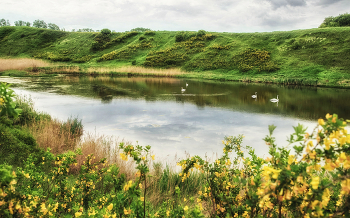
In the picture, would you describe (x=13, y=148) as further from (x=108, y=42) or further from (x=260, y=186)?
(x=108, y=42)

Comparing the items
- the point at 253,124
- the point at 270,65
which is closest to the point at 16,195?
the point at 253,124

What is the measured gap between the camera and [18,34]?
239 ft

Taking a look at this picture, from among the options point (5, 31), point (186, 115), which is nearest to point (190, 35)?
point (186, 115)

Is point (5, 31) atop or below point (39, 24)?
below

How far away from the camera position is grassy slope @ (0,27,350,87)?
115 feet

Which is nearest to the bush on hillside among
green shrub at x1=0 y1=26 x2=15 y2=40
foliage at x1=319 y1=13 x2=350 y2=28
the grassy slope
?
the grassy slope

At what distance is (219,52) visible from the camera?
49.1 metres

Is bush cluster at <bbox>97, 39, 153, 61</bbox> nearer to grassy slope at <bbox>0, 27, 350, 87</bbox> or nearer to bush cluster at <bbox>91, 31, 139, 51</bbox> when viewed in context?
grassy slope at <bbox>0, 27, 350, 87</bbox>

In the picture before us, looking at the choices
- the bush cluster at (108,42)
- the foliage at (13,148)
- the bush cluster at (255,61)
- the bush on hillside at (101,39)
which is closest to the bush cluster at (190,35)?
the bush cluster at (255,61)

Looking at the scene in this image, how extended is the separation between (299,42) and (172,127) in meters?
41.7

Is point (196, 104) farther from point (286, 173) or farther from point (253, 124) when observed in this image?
point (286, 173)

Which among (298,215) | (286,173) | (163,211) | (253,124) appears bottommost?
(253,124)

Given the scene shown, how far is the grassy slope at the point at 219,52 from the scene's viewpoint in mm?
35094

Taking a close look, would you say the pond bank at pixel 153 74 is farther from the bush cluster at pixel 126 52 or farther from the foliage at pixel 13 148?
the foliage at pixel 13 148
